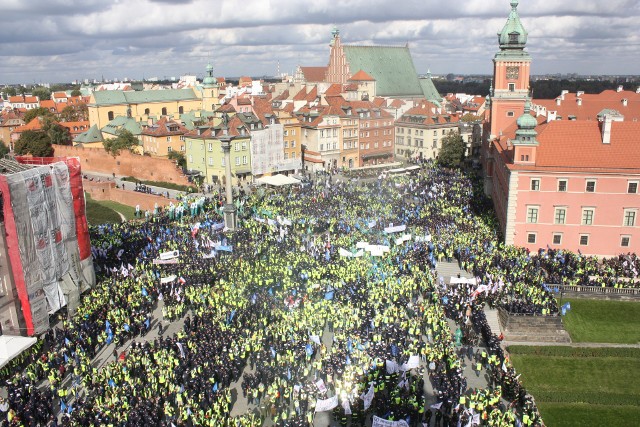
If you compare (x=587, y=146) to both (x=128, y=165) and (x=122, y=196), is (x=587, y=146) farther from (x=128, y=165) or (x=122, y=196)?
(x=128, y=165)

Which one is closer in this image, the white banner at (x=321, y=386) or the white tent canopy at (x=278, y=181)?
the white banner at (x=321, y=386)

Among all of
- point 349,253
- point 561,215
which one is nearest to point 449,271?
point 349,253

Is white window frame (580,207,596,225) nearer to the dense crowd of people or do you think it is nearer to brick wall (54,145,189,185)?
the dense crowd of people

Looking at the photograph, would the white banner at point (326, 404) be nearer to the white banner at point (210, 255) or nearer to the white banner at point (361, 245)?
the white banner at point (361, 245)

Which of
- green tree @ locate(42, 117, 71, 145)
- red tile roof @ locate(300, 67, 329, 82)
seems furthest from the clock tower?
green tree @ locate(42, 117, 71, 145)

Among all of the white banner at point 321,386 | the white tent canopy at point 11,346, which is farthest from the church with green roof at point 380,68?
the white banner at point 321,386
